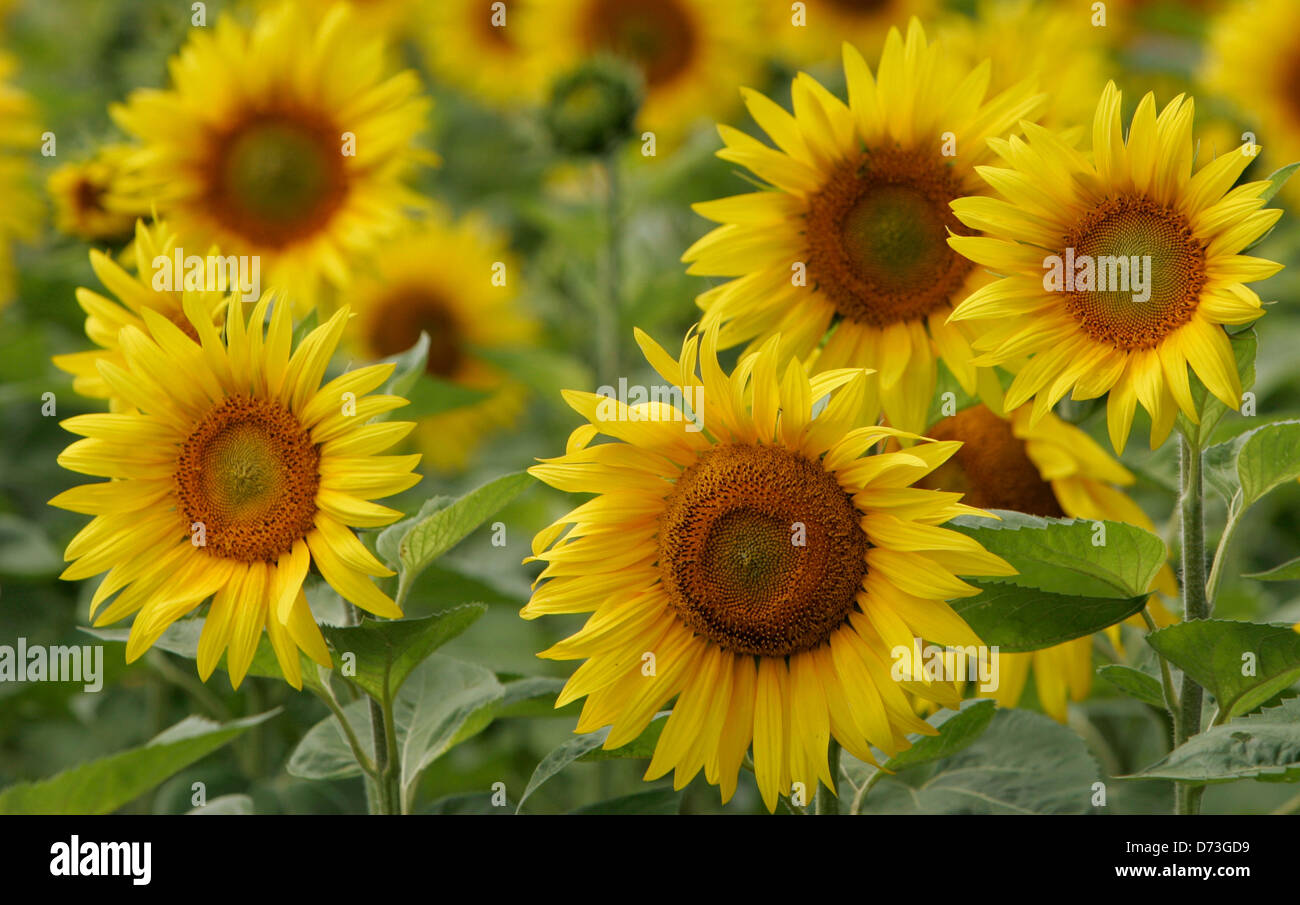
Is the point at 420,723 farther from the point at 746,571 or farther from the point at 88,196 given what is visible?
the point at 88,196

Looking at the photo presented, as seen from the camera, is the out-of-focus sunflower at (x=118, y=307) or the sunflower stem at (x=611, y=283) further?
the sunflower stem at (x=611, y=283)

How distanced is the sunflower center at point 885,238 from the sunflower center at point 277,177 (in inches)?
37.4

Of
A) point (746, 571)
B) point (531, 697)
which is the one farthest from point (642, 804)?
point (746, 571)

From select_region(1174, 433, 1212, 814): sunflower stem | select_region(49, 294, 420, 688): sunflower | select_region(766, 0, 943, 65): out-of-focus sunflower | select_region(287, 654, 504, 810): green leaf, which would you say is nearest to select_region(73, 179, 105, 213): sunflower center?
select_region(49, 294, 420, 688): sunflower

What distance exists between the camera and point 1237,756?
938mm

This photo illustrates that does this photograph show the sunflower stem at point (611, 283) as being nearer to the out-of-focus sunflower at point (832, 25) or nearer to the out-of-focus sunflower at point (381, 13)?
the out-of-focus sunflower at point (832, 25)

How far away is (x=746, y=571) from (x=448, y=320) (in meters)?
1.72

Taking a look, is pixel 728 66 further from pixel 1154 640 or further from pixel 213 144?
pixel 1154 640

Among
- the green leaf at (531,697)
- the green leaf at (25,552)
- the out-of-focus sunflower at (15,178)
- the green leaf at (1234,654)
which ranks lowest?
the green leaf at (531,697)

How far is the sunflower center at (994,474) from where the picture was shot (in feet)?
4.39

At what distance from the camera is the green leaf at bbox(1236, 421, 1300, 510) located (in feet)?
3.37

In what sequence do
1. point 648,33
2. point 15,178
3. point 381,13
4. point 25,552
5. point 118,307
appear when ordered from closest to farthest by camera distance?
point 118,307, point 25,552, point 15,178, point 648,33, point 381,13

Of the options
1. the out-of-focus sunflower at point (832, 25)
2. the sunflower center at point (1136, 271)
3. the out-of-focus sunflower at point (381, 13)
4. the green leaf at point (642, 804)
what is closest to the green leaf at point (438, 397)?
the green leaf at point (642, 804)

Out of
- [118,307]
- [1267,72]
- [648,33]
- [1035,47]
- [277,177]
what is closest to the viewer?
[118,307]
